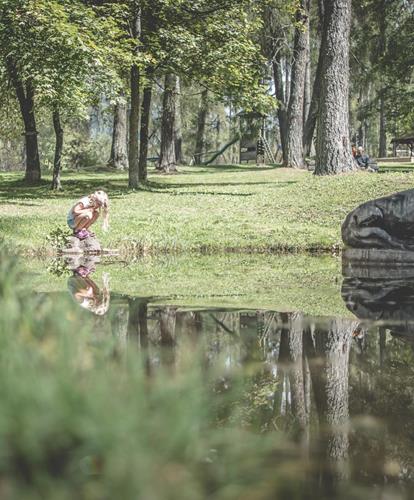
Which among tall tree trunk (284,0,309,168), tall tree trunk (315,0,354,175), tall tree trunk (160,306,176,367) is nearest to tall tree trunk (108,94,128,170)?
tall tree trunk (284,0,309,168)

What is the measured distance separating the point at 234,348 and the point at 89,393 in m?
3.62

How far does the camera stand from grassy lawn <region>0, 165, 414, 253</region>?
14141 millimetres

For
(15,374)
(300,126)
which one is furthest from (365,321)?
(300,126)

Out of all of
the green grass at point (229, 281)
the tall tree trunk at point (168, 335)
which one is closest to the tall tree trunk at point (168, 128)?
the green grass at point (229, 281)

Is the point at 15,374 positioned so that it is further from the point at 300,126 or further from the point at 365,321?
the point at 300,126

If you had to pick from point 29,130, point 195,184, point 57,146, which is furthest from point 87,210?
point 29,130

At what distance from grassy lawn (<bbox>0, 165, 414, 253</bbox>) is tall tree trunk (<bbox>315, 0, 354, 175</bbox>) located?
4.14ft

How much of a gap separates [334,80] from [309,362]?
15884 millimetres

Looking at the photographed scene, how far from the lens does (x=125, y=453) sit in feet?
7.29

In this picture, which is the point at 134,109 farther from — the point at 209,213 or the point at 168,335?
the point at 168,335

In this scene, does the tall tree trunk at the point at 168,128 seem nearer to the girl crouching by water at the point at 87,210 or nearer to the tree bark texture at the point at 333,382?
the girl crouching by water at the point at 87,210

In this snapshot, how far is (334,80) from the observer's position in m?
20.1

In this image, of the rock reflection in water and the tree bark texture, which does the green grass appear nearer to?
the rock reflection in water

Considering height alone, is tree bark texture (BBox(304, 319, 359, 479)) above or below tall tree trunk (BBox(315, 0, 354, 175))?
below
